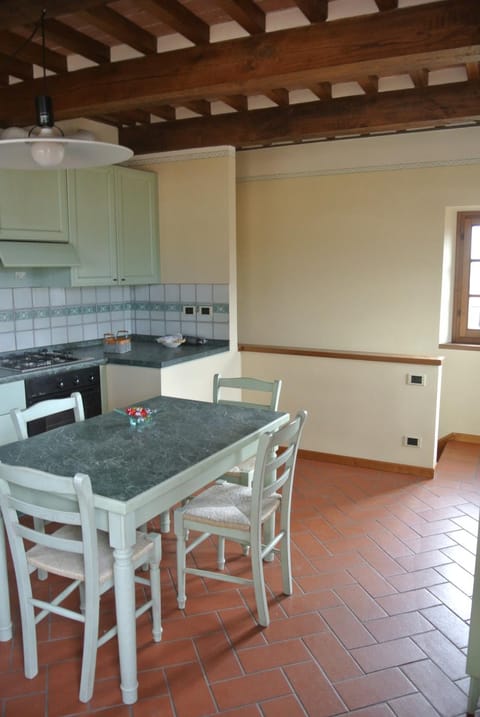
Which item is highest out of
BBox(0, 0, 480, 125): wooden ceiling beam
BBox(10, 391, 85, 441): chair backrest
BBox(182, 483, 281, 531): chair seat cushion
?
BBox(0, 0, 480, 125): wooden ceiling beam

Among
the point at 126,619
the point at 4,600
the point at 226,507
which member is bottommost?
the point at 4,600

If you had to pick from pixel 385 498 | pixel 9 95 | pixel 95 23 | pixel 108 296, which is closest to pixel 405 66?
pixel 95 23

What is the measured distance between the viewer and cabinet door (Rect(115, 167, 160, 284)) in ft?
13.9

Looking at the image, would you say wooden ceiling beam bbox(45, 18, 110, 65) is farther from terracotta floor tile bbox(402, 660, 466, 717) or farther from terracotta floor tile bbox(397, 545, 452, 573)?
terracotta floor tile bbox(402, 660, 466, 717)

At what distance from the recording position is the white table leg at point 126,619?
1.85 m

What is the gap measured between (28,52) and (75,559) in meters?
2.67

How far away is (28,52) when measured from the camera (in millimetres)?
3008

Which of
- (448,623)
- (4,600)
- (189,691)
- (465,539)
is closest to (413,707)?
(448,623)

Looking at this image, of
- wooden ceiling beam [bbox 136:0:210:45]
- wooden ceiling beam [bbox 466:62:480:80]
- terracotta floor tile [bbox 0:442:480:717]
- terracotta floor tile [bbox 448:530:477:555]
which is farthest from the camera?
wooden ceiling beam [bbox 466:62:480:80]

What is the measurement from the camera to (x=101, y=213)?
405cm

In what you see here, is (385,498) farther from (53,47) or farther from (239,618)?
(53,47)

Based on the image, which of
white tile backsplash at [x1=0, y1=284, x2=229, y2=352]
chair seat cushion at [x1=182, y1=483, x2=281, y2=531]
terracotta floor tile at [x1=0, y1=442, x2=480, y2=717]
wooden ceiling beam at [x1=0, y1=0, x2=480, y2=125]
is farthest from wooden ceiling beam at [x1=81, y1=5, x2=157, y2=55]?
terracotta floor tile at [x1=0, y1=442, x2=480, y2=717]

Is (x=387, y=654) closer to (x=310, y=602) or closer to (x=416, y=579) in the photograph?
(x=310, y=602)

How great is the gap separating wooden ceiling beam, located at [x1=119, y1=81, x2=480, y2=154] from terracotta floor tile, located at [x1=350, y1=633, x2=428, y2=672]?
10.2ft
